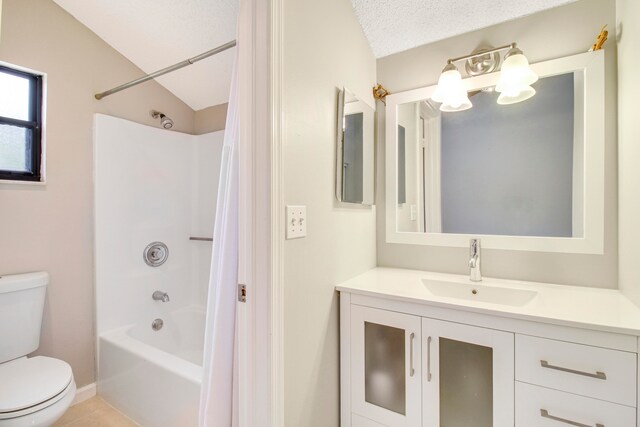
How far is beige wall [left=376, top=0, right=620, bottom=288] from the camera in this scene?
1285 mm

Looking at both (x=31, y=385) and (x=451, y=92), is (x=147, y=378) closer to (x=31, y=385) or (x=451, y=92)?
(x=31, y=385)

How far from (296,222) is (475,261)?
3.02 ft

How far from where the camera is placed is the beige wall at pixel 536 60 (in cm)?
129

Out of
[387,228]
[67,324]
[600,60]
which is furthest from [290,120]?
[67,324]

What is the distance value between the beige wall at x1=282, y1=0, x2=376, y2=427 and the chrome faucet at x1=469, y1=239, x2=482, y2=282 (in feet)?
1.84

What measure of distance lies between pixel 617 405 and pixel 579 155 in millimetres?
989

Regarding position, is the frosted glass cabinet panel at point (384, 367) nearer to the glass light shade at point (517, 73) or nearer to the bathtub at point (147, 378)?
the bathtub at point (147, 378)

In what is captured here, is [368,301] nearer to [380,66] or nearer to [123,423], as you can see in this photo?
[380,66]

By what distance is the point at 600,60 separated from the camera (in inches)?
50.8

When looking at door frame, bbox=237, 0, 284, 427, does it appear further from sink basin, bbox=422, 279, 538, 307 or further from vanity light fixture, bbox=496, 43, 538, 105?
vanity light fixture, bbox=496, 43, 538, 105

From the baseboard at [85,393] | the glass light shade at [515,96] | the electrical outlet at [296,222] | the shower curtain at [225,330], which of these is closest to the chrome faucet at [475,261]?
the glass light shade at [515,96]

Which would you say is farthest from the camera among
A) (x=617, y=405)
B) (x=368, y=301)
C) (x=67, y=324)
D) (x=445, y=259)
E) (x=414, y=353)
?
(x=67, y=324)

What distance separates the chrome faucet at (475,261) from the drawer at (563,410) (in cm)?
49

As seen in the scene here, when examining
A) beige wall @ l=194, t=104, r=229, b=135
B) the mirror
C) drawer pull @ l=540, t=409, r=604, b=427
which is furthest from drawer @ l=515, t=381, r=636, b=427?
beige wall @ l=194, t=104, r=229, b=135
